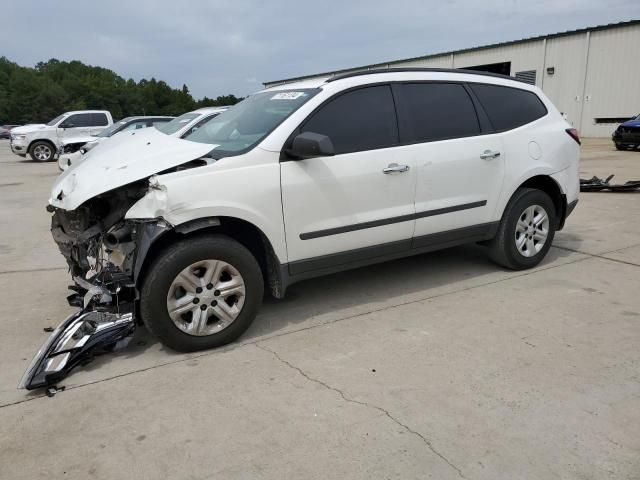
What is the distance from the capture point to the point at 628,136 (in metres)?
18.6

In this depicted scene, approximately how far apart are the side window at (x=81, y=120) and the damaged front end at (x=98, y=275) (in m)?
18.3

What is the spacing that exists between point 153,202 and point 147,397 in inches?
47.5

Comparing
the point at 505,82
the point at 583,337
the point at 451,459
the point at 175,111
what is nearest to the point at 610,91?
the point at 505,82

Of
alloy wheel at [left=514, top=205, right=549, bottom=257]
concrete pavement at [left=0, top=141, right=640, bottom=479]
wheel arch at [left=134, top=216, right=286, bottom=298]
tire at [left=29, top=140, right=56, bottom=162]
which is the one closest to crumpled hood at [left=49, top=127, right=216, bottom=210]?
wheel arch at [left=134, top=216, right=286, bottom=298]

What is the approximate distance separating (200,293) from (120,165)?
105 centimetres

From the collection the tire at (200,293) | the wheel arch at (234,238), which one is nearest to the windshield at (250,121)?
the wheel arch at (234,238)

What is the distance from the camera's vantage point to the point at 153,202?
339 centimetres

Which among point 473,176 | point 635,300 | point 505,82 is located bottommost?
point 635,300

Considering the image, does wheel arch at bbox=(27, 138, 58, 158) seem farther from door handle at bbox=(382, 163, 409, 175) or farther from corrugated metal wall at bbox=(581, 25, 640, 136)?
corrugated metal wall at bbox=(581, 25, 640, 136)

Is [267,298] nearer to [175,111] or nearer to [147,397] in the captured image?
[147,397]

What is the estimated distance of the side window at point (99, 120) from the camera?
2030 centimetres

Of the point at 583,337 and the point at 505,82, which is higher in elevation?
the point at 505,82

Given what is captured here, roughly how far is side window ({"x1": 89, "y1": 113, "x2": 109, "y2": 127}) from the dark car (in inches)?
752

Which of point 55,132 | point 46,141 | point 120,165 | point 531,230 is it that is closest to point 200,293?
point 120,165
